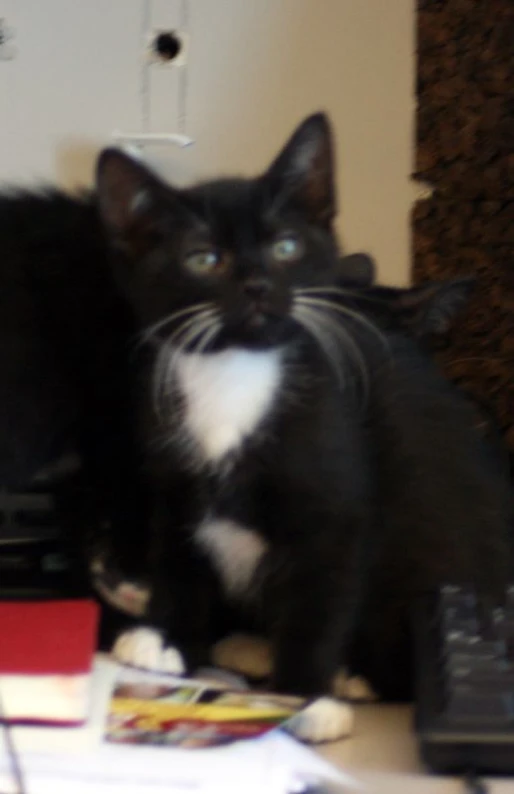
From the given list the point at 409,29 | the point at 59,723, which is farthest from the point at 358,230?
the point at 59,723

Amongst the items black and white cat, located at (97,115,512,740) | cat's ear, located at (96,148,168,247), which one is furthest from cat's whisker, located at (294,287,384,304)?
cat's ear, located at (96,148,168,247)

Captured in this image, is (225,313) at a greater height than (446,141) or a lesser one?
lesser

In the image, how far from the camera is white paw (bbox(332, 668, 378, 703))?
0.85 m

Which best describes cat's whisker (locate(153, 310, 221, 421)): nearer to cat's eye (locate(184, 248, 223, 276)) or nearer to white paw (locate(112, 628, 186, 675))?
cat's eye (locate(184, 248, 223, 276))

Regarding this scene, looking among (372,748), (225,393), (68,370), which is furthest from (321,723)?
(68,370)

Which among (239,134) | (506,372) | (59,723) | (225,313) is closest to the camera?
(59,723)

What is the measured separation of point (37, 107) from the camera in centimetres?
126

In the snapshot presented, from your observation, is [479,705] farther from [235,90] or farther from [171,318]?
[235,90]

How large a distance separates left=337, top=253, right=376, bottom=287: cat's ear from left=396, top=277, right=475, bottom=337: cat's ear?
43 millimetres

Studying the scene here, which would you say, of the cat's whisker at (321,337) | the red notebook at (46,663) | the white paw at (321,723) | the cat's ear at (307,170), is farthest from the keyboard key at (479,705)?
the cat's ear at (307,170)

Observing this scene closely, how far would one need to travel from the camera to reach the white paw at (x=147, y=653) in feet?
2.66

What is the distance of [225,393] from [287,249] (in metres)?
0.15

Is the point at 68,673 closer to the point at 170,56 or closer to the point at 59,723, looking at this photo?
the point at 59,723

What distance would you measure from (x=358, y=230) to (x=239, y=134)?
0.69 ft
